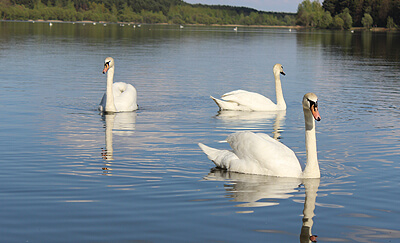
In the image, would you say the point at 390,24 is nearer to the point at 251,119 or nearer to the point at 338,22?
the point at 338,22

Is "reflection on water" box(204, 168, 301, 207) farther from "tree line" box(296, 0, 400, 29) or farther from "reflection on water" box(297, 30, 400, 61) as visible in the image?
"tree line" box(296, 0, 400, 29)

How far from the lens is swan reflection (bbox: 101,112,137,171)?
427 inches

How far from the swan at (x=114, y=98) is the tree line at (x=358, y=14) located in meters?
137

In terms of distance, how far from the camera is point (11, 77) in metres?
23.0

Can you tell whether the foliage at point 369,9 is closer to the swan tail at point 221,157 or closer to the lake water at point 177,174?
Result: the lake water at point 177,174

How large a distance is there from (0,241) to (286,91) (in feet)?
53.1

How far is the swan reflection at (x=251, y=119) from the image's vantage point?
47.3ft

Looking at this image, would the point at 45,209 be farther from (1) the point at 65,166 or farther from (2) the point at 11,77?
(2) the point at 11,77

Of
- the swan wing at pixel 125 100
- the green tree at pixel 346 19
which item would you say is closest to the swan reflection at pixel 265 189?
the swan wing at pixel 125 100

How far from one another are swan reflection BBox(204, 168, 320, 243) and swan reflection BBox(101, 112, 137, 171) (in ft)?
6.71

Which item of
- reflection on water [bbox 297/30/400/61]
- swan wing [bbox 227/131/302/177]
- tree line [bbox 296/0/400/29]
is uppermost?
tree line [bbox 296/0/400/29]

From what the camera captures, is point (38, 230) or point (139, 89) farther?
point (139, 89)

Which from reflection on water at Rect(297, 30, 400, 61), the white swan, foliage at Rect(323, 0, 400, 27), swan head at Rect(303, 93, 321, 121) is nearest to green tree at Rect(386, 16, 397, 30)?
foliage at Rect(323, 0, 400, 27)

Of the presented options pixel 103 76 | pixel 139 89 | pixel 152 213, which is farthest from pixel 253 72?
pixel 152 213
